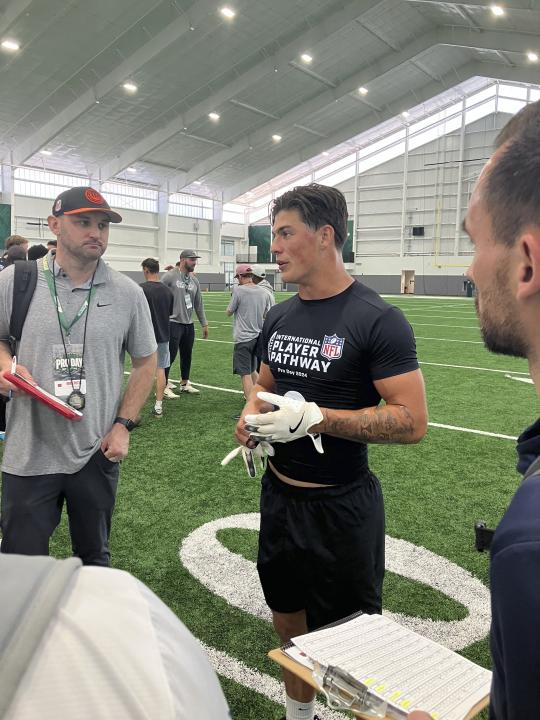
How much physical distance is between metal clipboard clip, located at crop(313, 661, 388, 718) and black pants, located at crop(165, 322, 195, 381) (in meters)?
7.15

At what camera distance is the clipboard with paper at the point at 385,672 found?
148 centimetres

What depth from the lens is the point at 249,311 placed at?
27.5ft

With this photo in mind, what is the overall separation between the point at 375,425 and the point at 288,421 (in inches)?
13.9

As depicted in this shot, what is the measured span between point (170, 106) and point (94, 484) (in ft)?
102

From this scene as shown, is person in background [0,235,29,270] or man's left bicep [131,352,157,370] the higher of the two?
person in background [0,235,29,270]

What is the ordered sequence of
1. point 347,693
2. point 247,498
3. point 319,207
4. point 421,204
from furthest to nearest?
point 421,204 → point 247,498 → point 319,207 → point 347,693

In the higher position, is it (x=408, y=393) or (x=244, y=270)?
(x=244, y=270)

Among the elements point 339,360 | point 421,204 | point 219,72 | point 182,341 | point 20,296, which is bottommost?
point 182,341

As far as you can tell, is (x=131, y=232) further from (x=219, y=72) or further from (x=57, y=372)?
(x=57, y=372)

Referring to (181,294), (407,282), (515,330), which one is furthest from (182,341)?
(407,282)

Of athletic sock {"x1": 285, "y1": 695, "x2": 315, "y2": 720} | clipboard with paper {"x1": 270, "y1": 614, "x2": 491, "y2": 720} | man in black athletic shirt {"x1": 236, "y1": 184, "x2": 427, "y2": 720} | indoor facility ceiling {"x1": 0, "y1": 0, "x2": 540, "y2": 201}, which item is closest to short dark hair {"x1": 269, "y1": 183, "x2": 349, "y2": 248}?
man in black athletic shirt {"x1": 236, "y1": 184, "x2": 427, "y2": 720}

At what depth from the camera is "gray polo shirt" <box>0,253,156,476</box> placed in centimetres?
274

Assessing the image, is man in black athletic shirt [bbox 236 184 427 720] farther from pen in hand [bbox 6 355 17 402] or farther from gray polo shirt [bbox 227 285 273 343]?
gray polo shirt [bbox 227 285 273 343]

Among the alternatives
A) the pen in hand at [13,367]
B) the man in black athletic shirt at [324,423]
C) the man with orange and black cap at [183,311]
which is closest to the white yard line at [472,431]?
the man with orange and black cap at [183,311]
